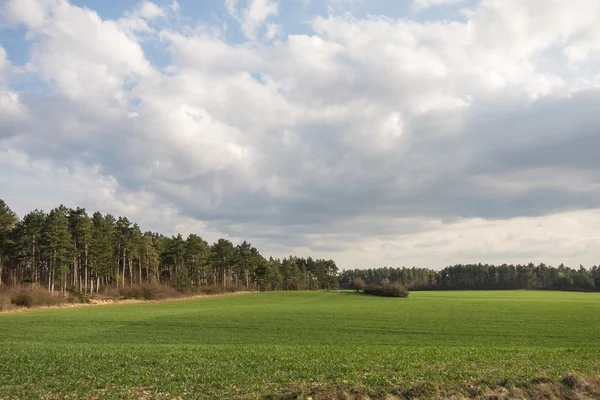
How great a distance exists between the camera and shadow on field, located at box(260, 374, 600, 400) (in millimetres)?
12977

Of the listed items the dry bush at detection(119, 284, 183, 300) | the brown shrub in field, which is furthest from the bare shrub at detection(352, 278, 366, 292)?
the brown shrub in field

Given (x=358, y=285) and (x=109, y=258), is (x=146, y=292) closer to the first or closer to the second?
(x=109, y=258)

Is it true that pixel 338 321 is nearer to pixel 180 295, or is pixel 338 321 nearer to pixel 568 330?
pixel 568 330

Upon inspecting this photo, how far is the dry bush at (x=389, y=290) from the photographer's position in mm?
110375

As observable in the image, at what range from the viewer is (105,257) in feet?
306

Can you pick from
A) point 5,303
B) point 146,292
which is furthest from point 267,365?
point 146,292

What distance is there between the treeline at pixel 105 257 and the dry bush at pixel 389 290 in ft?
144

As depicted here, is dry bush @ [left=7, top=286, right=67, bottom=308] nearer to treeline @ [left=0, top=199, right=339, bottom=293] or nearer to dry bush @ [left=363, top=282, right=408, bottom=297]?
treeline @ [left=0, top=199, right=339, bottom=293]

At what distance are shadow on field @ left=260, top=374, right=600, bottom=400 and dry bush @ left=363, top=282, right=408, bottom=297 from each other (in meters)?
98.7

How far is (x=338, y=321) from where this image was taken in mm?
49500

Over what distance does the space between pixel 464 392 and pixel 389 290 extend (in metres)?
101

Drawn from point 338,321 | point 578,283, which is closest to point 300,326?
point 338,321

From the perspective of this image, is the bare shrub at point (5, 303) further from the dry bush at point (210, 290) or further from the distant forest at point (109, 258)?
the dry bush at point (210, 290)

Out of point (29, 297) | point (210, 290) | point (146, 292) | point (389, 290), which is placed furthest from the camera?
point (210, 290)
